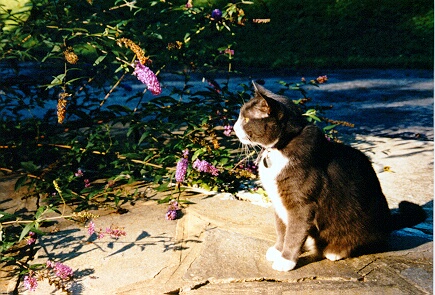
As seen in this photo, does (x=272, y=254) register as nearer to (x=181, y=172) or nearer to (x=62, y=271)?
(x=181, y=172)

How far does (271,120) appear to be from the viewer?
7.75ft

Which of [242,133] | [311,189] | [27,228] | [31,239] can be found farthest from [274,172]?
[31,239]

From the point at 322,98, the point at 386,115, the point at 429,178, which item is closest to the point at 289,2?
the point at 322,98

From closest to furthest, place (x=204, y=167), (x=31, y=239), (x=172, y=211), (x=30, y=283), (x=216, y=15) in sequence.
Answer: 1. (x=30, y=283)
2. (x=31, y=239)
3. (x=172, y=211)
4. (x=204, y=167)
5. (x=216, y=15)

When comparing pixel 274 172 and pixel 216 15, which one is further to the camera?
pixel 216 15

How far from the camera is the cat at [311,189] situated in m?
2.31

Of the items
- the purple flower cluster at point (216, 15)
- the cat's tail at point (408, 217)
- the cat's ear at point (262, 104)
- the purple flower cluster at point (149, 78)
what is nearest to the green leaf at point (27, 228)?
the purple flower cluster at point (149, 78)

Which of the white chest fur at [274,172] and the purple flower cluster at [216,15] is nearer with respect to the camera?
the white chest fur at [274,172]

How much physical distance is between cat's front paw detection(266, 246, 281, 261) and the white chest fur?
144 millimetres

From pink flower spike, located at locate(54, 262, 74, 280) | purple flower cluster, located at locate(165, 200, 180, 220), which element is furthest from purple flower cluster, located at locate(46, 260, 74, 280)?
purple flower cluster, located at locate(165, 200, 180, 220)

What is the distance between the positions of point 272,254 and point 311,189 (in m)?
0.38

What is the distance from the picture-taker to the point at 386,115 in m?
5.32

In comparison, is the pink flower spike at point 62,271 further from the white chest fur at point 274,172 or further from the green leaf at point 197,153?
the green leaf at point 197,153

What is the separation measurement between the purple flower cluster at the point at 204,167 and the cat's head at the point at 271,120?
713 millimetres
